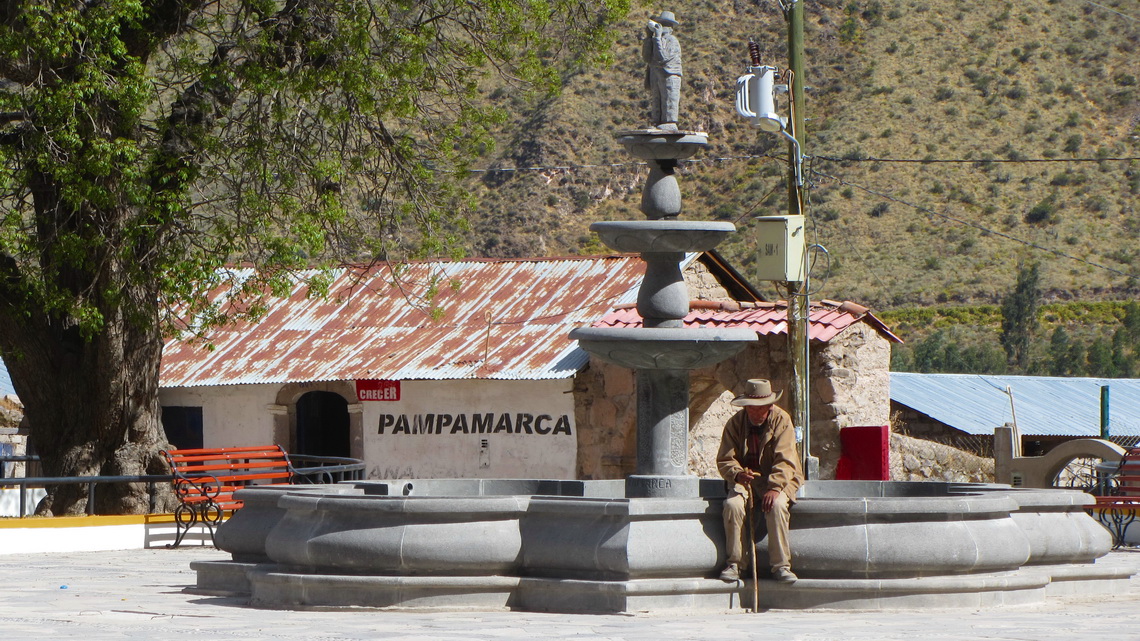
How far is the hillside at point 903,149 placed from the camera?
47.6 meters

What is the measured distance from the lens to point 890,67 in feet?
188

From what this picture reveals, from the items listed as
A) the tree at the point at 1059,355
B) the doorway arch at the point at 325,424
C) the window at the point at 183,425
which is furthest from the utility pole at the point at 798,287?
the tree at the point at 1059,355

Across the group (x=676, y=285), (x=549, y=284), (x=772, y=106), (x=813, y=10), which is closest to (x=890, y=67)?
(x=813, y=10)

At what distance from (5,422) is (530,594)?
25.2m

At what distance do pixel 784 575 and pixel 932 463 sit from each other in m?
16.8

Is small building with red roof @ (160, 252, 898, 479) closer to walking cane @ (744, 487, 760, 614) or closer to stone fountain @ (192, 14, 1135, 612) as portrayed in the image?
stone fountain @ (192, 14, 1135, 612)

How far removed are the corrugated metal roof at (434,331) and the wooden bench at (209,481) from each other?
5549 mm

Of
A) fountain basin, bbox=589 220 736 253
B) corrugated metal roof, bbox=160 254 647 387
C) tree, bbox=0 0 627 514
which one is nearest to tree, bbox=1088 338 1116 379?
corrugated metal roof, bbox=160 254 647 387

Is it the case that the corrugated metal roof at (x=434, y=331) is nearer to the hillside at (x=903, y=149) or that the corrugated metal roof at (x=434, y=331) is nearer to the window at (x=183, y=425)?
the window at (x=183, y=425)

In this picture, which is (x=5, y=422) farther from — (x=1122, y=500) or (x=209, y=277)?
(x=1122, y=500)

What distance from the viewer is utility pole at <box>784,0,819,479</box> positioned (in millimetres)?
14656

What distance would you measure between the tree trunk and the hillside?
29768 millimetres

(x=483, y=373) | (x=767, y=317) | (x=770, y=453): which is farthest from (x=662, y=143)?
(x=483, y=373)

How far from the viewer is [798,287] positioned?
1511 centimetres
